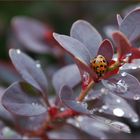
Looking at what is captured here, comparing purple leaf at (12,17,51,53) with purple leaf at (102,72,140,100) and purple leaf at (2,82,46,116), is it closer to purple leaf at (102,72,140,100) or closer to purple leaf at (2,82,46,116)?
purple leaf at (2,82,46,116)

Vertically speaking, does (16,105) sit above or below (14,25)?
below

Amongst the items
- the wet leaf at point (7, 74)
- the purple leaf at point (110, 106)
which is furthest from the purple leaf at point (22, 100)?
the wet leaf at point (7, 74)

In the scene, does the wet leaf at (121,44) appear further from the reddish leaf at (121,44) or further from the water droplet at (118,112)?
Result: the water droplet at (118,112)

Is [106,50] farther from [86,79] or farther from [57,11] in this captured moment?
[57,11]

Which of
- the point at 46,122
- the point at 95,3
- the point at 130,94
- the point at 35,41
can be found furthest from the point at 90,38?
the point at 95,3

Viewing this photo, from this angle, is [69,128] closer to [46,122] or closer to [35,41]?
[46,122]

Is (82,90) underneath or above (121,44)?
underneath

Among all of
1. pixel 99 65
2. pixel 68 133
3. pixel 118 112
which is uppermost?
pixel 99 65

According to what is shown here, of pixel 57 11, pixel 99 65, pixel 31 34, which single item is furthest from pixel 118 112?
pixel 57 11
